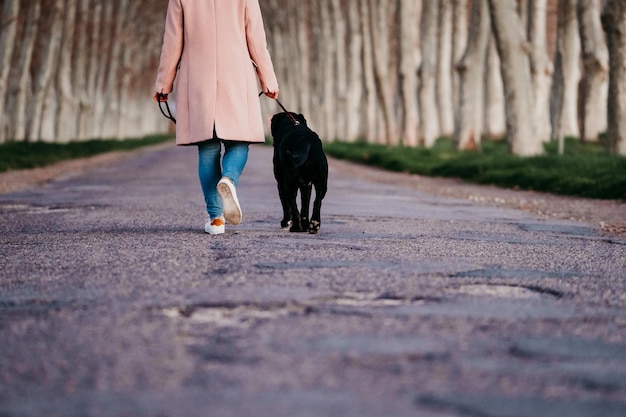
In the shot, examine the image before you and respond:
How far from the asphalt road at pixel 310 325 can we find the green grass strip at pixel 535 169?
22.8 ft

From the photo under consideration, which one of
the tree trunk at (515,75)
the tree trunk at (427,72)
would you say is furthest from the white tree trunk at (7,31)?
the tree trunk at (515,75)

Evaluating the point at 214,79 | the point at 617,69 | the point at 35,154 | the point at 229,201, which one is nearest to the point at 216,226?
the point at 229,201

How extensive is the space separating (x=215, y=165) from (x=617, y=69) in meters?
11.9

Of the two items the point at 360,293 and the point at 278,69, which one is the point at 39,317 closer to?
the point at 360,293

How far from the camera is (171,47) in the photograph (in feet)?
26.3

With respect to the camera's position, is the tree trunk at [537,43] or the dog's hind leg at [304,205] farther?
the tree trunk at [537,43]

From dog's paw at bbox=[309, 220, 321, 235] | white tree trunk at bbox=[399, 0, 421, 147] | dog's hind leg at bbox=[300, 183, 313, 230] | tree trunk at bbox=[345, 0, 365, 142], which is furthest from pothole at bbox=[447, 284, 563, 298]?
tree trunk at bbox=[345, 0, 365, 142]

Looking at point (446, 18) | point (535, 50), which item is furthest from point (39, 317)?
point (446, 18)

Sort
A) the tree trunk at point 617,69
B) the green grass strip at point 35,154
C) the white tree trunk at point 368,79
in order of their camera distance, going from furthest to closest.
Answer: the white tree trunk at point 368,79
the green grass strip at point 35,154
the tree trunk at point 617,69

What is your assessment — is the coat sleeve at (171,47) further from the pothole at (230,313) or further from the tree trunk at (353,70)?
the tree trunk at (353,70)

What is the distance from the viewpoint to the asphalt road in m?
3.04

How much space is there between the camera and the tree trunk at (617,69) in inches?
706

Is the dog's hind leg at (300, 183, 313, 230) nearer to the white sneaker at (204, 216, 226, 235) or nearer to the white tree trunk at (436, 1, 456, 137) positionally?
the white sneaker at (204, 216, 226, 235)

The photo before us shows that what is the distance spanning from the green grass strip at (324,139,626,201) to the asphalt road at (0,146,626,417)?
22.8ft
